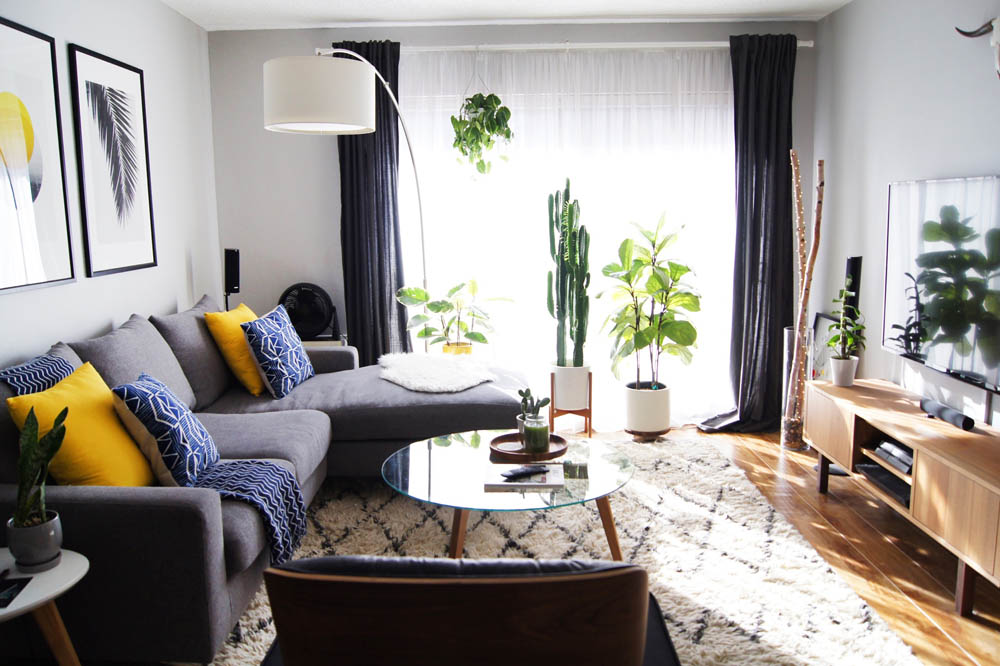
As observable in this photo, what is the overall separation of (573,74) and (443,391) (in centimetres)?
228

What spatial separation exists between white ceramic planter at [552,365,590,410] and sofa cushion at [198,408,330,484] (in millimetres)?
1553

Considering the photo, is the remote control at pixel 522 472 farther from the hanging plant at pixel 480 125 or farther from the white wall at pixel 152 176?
the hanging plant at pixel 480 125

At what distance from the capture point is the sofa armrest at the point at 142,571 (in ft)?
7.01

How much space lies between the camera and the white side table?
188cm

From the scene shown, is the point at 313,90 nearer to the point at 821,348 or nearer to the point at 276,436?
the point at 276,436

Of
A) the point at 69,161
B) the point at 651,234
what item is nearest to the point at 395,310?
the point at 651,234

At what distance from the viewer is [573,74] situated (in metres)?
4.77

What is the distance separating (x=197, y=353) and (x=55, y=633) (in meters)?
1.82

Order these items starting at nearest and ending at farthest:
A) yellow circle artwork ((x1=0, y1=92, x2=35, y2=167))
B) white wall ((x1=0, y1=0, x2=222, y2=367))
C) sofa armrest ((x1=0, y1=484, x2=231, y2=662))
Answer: sofa armrest ((x1=0, y1=484, x2=231, y2=662)) < yellow circle artwork ((x1=0, y1=92, x2=35, y2=167)) < white wall ((x1=0, y1=0, x2=222, y2=367))

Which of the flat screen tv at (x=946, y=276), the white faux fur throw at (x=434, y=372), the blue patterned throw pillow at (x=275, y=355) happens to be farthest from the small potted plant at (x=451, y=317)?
the flat screen tv at (x=946, y=276)

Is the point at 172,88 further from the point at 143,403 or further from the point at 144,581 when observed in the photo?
the point at 144,581

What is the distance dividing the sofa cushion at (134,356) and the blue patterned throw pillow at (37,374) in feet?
0.62

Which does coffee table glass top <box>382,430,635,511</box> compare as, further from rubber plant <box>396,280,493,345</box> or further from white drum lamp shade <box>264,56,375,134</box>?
rubber plant <box>396,280,493,345</box>

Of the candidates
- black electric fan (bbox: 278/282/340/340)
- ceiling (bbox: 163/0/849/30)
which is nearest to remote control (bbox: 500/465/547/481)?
black electric fan (bbox: 278/282/340/340)
